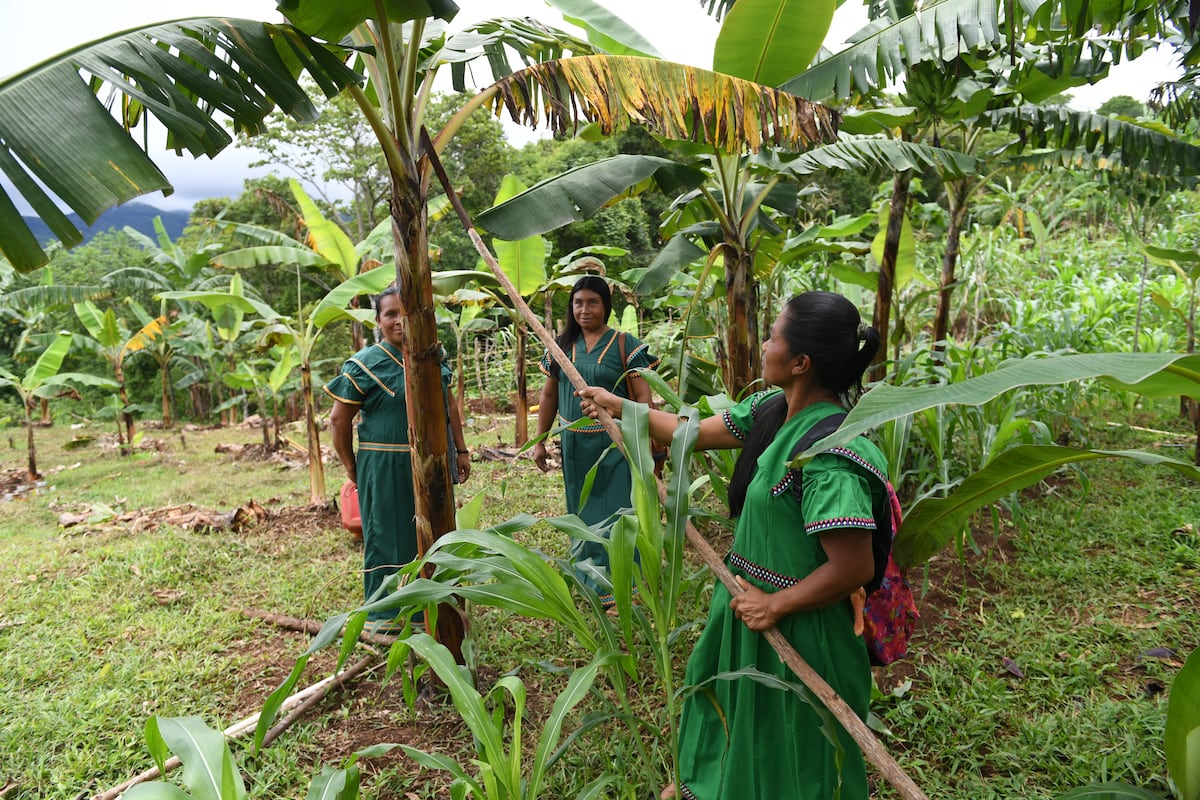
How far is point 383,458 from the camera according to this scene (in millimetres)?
3188

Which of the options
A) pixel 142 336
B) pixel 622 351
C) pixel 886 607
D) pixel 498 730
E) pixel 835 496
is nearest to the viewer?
pixel 835 496

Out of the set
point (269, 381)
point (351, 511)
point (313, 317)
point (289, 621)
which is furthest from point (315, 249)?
point (289, 621)

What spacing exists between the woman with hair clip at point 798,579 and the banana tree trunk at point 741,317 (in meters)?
1.69

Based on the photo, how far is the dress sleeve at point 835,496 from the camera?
1.39 metres

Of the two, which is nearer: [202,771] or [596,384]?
[202,771]

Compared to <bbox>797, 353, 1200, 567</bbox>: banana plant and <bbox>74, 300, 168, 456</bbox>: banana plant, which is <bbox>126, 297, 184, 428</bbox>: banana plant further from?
<bbox>797, 353, 1200, 567</bbox>: banana plant

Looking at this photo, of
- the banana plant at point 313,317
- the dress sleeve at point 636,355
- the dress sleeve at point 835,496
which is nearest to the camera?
the dress sleeve at point 835,496

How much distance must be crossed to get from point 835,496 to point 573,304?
2209mm

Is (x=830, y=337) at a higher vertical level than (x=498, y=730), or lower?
higher

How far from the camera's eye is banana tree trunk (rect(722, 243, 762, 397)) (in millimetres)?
3332

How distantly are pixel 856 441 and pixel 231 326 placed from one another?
7.88 m

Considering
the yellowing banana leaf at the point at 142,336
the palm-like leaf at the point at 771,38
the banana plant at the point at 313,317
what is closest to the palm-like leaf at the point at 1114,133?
the palm-like leaf at the point at 771,38

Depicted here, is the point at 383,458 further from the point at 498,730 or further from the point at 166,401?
the point at 166,401

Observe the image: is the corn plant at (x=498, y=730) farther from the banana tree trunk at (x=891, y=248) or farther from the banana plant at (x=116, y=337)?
the banana plant at (x=116, y=337)
